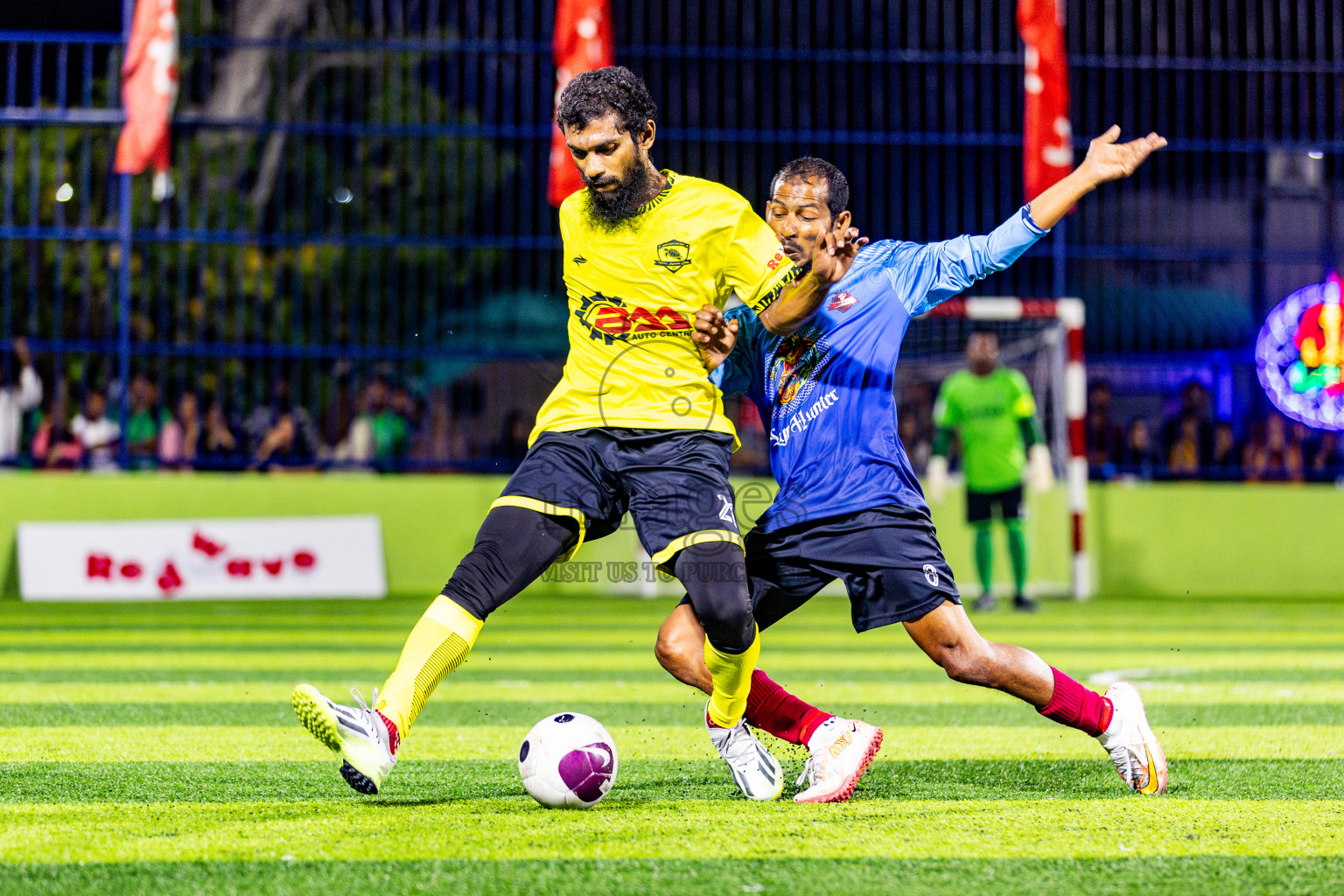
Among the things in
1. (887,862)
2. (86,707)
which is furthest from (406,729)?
(86,707)

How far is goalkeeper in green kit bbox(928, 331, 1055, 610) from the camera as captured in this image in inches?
444

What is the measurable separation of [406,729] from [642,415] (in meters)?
1.00

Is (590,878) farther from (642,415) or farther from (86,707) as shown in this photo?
(86,707)

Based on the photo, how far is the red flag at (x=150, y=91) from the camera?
12.4 meters

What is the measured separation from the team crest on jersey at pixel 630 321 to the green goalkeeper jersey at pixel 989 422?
7.65 meters

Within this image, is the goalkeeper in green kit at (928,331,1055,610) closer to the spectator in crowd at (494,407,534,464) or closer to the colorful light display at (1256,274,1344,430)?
the spectator in crowd at (494,407,534,464)

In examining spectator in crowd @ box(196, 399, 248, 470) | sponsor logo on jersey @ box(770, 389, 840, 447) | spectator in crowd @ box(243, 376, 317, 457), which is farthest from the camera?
spectator in crowd @ box(243, 376, 317, 457)

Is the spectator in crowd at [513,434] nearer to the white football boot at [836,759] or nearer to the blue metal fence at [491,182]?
the blue metal fence at [491,182]

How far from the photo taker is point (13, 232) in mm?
12633

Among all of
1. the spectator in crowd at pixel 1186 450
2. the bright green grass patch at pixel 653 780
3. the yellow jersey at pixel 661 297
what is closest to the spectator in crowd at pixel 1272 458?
the spectator in crowd at pixel 1186 450

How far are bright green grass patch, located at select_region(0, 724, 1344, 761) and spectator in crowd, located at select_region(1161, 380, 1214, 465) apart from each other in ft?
26.3

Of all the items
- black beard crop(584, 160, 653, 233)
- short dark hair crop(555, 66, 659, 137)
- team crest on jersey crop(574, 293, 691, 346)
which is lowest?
team crest on jersey crop(574, 293, 691, 346)

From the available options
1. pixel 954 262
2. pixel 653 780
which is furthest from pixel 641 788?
pixel 954 262

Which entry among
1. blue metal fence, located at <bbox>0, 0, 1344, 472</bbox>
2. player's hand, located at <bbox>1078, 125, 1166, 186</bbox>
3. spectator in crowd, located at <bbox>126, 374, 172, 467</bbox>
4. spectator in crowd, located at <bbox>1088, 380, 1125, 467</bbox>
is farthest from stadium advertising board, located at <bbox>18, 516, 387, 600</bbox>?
player's hand, located at <bbox>1078, 125, 1166, 186</bbox>
